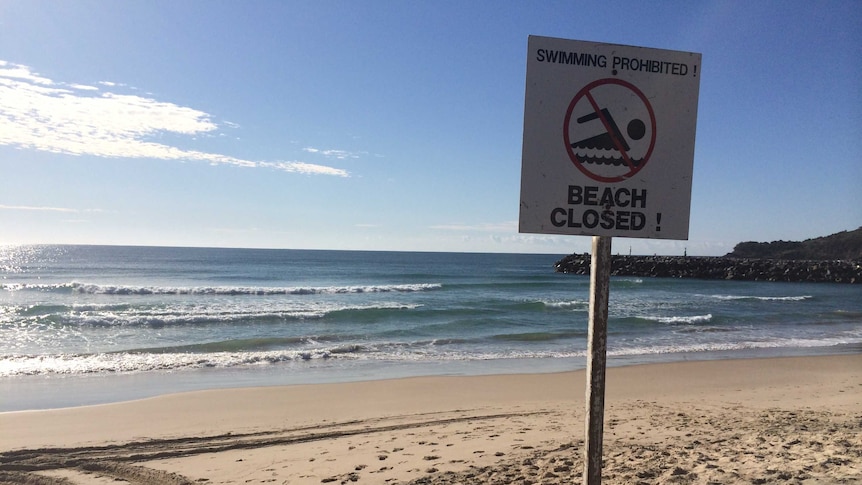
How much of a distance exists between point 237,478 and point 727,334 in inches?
690

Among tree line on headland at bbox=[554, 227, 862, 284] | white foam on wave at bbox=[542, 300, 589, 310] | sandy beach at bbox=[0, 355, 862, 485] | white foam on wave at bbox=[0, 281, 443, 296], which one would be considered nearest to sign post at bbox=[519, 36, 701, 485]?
sandy beach at bbox=[0, 355, 862, 485]

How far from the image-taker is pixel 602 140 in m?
2.18

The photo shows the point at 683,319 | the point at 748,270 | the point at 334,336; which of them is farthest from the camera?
the point at 748,270

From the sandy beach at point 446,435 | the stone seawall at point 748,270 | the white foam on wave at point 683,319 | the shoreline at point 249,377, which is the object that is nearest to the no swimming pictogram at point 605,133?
the sandy beach at point 446,435

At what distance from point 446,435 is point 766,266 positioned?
5538 cm

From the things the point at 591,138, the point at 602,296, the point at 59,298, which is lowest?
the point at 59,298

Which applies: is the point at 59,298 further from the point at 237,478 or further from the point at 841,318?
the point at 841,318

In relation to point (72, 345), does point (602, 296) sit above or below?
above

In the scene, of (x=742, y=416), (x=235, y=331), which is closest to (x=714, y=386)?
(x=742, y=416)

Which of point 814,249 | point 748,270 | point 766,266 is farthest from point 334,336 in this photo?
point 814,249

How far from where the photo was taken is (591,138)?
2.17 m

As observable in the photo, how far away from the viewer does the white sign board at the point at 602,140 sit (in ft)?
7.07

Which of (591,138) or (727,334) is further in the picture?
(727,334)

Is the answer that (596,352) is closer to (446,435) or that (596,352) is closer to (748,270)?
(446,435)
